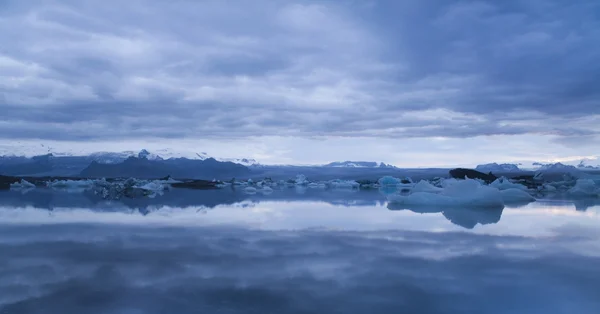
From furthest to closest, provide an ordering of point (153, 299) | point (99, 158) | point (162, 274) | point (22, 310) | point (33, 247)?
point (99, 158)
point (33, 247)
point (162, 274)
point (153, 299)
point (22, 310)

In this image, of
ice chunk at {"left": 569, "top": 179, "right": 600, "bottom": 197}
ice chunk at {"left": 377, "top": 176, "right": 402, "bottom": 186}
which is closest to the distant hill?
ice chunk at {"left": 377, "top": 176, "right": 402, "bottom": 186}

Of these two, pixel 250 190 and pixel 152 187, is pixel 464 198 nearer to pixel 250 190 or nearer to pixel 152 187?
pixel 250 190

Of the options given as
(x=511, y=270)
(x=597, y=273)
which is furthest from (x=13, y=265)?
(x=597, y=273)

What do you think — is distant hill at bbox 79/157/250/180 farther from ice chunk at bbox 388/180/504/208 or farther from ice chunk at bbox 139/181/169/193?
ice chunk at bbox 388/180/504/208

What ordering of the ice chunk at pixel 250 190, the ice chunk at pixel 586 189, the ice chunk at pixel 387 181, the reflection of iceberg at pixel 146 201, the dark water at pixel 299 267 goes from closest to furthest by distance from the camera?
the dark water at pixel 299 267 → the reflection of iceberg at pixel 146 201 → the ice chunk at pixel 586 189 → the ice chunk at pixel 250 190 → the ice chunk at pixel 387 181

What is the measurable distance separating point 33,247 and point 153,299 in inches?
136

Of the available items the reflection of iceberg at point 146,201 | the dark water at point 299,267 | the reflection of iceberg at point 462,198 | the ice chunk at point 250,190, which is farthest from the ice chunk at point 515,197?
the ice chunk at point 250,190

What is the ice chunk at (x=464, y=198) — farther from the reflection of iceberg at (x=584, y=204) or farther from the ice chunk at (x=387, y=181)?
the ice chunk at (x=387, y=181)

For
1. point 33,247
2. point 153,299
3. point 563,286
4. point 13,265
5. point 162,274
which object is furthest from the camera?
point 33,247

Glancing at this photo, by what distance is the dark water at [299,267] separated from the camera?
3.69 metres

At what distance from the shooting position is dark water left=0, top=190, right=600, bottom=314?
369 centimetres

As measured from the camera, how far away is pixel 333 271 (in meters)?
4.80

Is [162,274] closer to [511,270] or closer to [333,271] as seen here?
[333,271]

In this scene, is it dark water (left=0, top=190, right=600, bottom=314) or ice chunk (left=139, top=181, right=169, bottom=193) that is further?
ice chunk (left=139, top=181, right=169, bottom=193)
